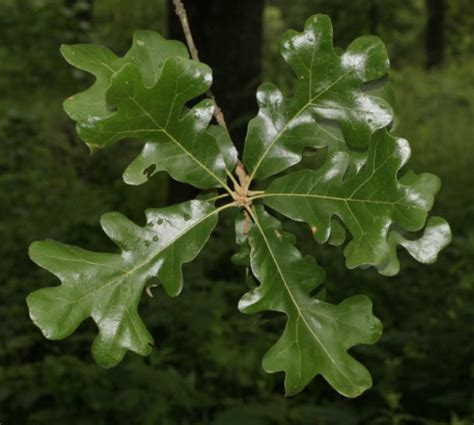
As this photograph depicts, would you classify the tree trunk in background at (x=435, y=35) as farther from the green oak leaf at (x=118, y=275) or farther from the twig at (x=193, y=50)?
the green oak leaf at (x=118, y=275)

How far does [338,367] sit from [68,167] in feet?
17.3

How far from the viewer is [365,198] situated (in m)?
0.94

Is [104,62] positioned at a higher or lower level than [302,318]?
higher

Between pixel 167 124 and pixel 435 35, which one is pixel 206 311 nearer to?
pixel 167 124

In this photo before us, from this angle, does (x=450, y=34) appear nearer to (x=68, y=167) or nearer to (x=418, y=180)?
(x=68, y=167)

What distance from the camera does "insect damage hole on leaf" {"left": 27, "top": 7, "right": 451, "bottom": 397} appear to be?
2.99 ft

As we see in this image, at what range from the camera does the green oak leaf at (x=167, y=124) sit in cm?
91

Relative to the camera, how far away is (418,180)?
0.97m

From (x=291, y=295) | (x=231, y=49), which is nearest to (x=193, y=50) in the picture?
(x=291, y=295)

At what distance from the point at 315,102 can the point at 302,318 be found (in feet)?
0.80

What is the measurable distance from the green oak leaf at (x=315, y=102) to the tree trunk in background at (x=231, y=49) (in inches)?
121

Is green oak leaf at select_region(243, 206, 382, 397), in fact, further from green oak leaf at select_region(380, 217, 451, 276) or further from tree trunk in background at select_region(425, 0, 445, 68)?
tree trunk in background at select_region(425, 0, 445, 68)

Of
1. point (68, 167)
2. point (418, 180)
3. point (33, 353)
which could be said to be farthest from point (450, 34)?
point (418, 180)

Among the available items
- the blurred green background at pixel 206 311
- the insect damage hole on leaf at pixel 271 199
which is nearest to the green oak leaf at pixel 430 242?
the insect damage hole on leaf at pixel 271 199
